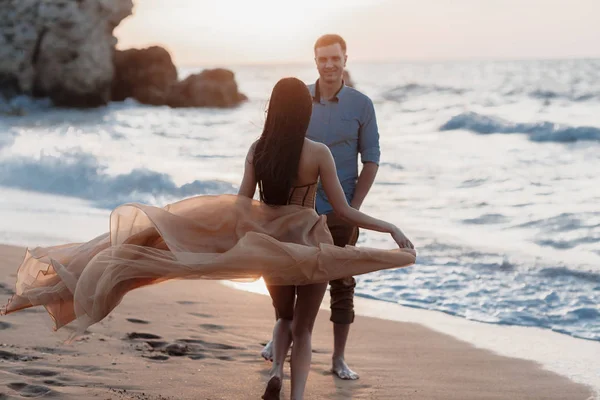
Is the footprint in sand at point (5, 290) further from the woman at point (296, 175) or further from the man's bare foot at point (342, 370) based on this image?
the woman at point (296, 175)

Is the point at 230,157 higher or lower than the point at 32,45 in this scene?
lower

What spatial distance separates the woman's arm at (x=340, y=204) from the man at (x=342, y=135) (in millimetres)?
1028

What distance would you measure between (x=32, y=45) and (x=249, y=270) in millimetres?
36452

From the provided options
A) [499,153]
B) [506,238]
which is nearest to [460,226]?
[506,238]

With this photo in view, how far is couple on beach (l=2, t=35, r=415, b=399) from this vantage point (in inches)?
148

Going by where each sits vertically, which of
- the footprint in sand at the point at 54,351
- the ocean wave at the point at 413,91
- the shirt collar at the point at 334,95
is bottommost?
the footprint in sand at the point at 54,351

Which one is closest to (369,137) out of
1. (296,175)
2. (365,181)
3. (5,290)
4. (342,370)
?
(365,181)

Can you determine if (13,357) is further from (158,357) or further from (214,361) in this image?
(214,361)

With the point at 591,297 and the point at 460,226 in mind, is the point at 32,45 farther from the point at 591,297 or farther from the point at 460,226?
the point at 591,297

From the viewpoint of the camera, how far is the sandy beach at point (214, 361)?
4.71m

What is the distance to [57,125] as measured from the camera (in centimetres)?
2853

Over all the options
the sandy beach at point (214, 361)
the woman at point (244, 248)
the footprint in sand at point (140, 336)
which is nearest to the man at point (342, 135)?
the sandy beach at point (214, 361)

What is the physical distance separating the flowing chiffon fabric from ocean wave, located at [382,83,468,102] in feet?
138

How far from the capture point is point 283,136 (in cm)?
400
